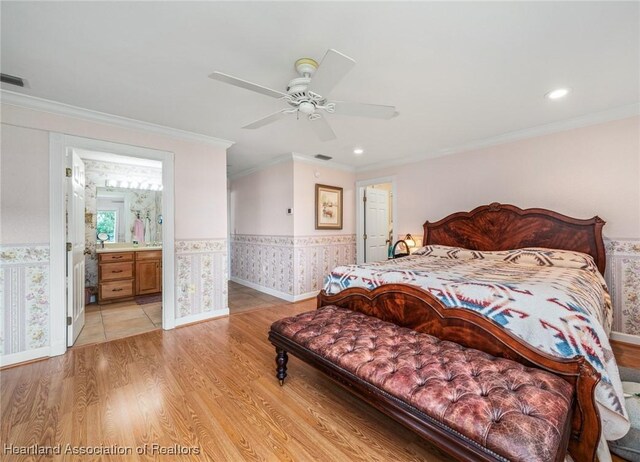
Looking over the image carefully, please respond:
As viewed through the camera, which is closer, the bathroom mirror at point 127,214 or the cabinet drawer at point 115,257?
the cabinet drawer at point 115,257


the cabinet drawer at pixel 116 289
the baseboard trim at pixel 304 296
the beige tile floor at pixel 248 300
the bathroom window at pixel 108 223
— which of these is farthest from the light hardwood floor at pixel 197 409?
the bathroom window at pixel 108 223

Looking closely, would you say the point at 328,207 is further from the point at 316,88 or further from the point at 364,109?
the point at 316,88

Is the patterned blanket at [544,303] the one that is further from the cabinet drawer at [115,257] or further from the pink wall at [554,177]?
the cabinet drawer at [115,257]

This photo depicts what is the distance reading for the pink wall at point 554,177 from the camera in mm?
2850

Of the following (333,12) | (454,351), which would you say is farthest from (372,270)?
(333,12)

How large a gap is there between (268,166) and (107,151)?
2.53 m

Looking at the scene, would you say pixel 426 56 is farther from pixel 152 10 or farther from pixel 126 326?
pixel 126 326

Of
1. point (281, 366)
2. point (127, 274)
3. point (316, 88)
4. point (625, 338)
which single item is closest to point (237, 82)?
point (316, 88)

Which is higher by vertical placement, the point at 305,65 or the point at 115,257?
the point at 305,65

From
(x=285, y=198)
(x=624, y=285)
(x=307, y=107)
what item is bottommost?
(x=624, y=285)

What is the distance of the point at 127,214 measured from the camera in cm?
495

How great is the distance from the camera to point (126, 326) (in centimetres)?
334

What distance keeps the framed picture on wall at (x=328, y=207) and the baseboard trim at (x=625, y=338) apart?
389 centimetres

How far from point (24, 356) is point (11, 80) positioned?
2.44 m
